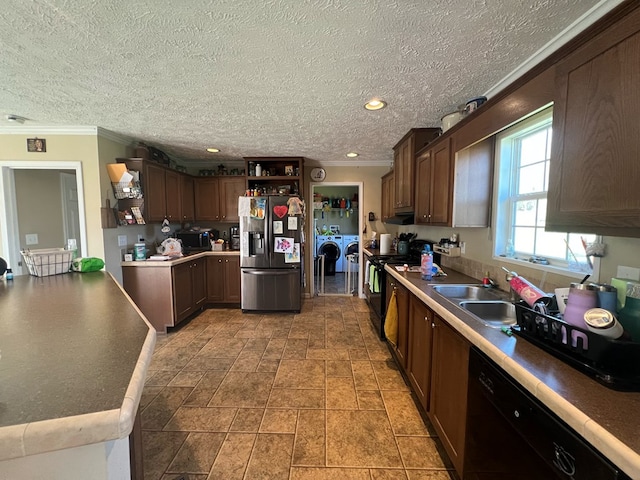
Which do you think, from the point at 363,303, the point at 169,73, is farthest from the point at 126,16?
the point at 363,303

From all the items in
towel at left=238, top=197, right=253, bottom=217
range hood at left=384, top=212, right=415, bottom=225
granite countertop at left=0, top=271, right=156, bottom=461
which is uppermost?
towel at left=238, top=197, right=253, bottom=217

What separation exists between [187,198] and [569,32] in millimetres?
4356

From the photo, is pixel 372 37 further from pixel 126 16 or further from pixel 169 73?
pixel 169 73

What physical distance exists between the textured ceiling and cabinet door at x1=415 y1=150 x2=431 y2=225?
0.38 metres

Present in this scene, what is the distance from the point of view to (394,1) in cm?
113

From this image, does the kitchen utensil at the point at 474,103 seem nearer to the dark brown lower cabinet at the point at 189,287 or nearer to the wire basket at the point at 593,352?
the wire basket at the point at 593,352

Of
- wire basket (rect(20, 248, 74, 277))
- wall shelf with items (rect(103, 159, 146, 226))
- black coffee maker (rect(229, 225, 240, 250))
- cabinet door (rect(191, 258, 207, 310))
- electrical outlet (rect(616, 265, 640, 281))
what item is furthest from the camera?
black coffee maker (rect(229, 225, 240, 250))

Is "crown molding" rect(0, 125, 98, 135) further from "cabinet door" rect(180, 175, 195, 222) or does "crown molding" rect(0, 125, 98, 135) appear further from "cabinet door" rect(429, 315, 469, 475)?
"cabinet door" rect(429, 315, 469, 475)

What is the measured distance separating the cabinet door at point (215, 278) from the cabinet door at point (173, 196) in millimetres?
797

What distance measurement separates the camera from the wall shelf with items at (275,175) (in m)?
3.99

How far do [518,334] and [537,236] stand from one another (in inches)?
37.3

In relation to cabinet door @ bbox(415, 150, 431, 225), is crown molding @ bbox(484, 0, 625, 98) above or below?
above

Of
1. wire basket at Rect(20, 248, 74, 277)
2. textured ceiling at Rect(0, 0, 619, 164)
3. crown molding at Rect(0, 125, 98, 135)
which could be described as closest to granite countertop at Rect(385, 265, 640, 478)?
textured ceiling at Rect(0, 0, 619, 164)

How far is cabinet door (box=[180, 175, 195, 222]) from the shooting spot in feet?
12.9
